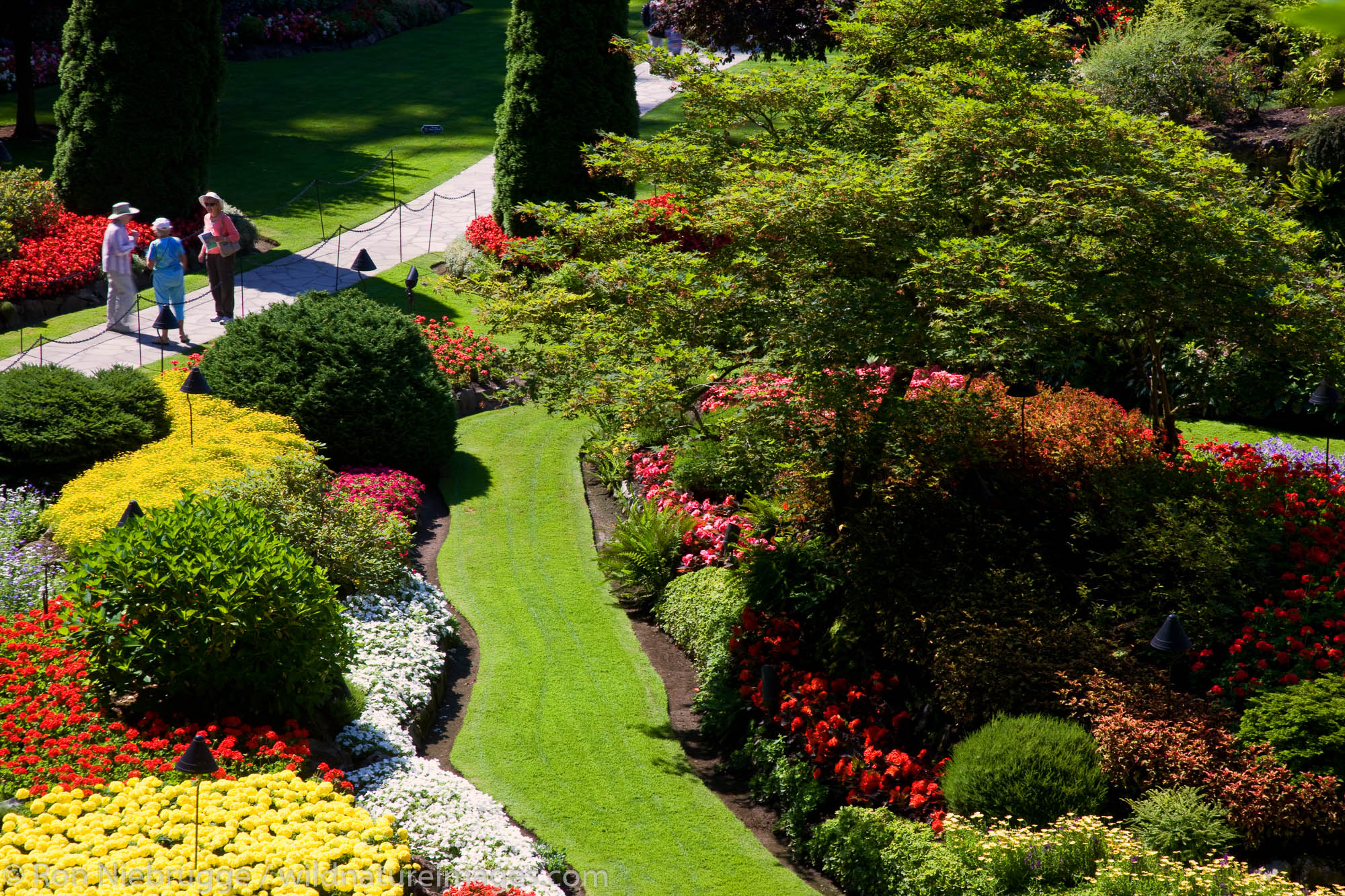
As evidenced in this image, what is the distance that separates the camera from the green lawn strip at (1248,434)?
15398mm

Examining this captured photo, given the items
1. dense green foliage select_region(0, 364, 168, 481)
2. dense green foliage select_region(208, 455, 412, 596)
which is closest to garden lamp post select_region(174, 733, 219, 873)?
dense green foliage select_region(208, 455, 412, 596)

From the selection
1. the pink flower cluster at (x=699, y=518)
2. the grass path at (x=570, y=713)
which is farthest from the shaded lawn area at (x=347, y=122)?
the pink flower cluster at (x=699, y=518)

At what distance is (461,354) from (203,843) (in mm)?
11181

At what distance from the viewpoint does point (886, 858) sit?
845 cm

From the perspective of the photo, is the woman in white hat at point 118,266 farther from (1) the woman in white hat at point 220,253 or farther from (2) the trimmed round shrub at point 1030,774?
(2) the trimmed round shrub at point 1030,774

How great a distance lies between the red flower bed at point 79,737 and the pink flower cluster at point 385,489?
13.8 ft

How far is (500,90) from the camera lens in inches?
1357

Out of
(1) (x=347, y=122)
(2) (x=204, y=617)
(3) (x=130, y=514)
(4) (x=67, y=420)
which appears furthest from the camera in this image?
(1) (x=347, y=122)

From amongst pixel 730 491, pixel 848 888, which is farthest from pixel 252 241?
pixel 848 888

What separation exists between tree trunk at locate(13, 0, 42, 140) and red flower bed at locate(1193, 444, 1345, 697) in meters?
26.7

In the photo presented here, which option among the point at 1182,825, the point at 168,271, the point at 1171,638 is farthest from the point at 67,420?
the point at 1182,825

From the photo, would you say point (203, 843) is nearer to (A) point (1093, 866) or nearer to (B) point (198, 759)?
(B) point (198, 759)

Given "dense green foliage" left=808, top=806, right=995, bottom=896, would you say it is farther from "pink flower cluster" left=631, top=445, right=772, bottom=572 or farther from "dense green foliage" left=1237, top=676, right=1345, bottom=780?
"pink flower cluster" left=631, top=445, right=772, bottom=572

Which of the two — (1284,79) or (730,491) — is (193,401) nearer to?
(730,491)
